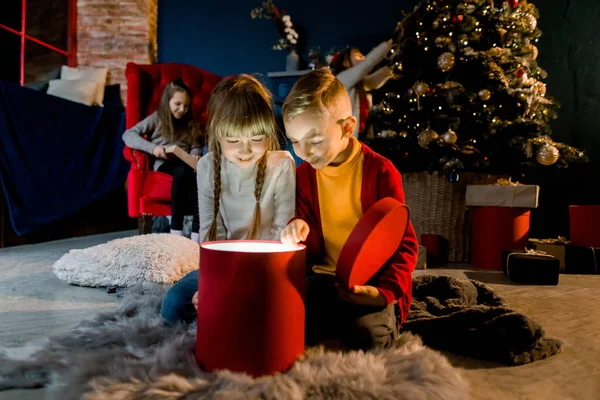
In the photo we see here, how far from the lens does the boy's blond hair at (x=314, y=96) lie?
2.62ft

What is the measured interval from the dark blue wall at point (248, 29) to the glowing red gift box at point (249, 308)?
309cm

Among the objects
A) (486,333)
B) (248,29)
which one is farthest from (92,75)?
(486,333)

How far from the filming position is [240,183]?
0.98 m

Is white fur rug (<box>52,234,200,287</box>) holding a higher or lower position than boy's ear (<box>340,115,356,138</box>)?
lower

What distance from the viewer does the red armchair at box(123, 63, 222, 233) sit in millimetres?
2152

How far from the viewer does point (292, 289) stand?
654 mm

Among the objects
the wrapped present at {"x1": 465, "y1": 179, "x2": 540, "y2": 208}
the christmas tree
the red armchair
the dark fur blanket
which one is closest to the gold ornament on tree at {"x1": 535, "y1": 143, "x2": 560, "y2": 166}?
the christmas tree

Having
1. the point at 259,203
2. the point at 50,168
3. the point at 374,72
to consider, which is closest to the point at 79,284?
the point at 259,203

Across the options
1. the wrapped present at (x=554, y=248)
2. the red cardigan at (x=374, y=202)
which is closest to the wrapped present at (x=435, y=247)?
the wrapped present at (x=554, y=248)

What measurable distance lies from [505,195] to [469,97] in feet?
1.68

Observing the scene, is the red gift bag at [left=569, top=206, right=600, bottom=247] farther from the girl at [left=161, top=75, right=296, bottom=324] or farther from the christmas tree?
the girl at [left=161, top=75, right=296, bottom=324]

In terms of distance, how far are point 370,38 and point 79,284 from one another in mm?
2781

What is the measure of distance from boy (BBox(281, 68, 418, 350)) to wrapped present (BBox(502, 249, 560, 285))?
37.5 inches

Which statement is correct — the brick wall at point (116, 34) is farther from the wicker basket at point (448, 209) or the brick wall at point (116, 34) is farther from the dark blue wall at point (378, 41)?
the wicker basket at point (448, 209)
